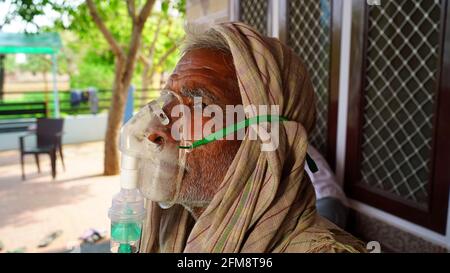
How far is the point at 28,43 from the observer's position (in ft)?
30.5

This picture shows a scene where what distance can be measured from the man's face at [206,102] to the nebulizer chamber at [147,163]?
0.06 feet

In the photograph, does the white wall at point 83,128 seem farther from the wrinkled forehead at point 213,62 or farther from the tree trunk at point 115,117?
the wrinkled forehead at point 213,62

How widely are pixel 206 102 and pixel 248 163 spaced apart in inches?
6.9

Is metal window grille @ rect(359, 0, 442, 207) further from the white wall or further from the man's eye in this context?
the white wall

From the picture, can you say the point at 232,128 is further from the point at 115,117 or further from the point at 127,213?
the point at 115,117

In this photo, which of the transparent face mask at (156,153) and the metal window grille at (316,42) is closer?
the transparent face mask at (156,153)

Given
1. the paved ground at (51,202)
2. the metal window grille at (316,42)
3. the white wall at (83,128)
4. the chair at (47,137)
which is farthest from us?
the white wall at (83,128)

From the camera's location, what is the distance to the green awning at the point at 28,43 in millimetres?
9071

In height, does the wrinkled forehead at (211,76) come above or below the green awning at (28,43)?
below

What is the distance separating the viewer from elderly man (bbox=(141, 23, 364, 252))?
85 cm

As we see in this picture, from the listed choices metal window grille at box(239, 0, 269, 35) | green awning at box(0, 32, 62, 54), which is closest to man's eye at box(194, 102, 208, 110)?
metal window grille at box(239, 0, 269, 35)

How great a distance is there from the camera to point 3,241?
4.59 meters

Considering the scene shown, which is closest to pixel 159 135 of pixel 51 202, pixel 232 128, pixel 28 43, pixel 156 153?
pixel 156 153

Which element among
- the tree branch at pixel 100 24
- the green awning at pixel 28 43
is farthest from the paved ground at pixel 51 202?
the green awning at pixel 28 43
